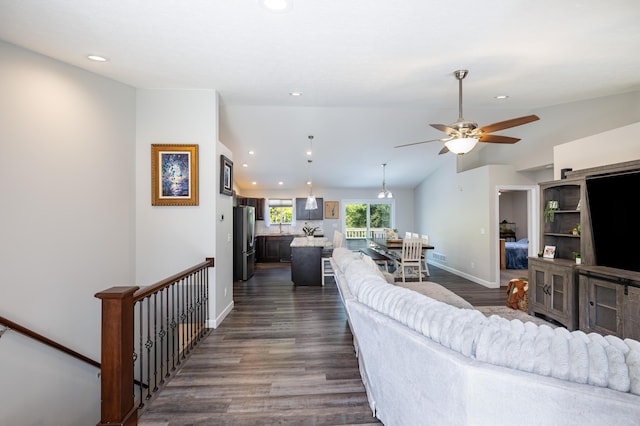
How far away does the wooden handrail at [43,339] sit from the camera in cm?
220

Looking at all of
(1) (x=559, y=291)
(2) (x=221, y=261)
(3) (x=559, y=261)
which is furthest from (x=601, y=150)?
(2) (x=221, y=261)

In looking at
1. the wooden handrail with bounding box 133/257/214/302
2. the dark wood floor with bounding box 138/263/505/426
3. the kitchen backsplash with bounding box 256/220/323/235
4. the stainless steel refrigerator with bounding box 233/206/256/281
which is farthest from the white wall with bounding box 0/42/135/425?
the kitchen backsplash with bounding box 256/220/323/235

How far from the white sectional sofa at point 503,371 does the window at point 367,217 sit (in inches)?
317

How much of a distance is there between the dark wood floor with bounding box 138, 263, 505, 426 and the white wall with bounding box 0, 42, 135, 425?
127 cm

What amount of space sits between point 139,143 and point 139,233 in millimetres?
1150

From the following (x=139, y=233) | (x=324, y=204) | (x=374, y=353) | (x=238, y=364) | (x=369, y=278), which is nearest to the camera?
(x=374, y=353)

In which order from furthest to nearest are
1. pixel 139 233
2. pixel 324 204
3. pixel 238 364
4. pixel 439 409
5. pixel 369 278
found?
pixel 324 204
pixel 139 233
pixel 238 364
pixel 369 278
pixel 439 409

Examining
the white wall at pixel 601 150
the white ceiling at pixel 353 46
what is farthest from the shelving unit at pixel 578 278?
the white ceiling at pixel 353 46

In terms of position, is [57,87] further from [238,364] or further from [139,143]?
[238,364]

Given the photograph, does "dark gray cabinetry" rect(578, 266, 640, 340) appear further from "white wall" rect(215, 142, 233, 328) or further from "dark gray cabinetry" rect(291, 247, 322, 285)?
"white wall" rect(215, 142, 233, 328)

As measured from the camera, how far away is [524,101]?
402 cm

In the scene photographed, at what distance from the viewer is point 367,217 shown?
9562 millimetres

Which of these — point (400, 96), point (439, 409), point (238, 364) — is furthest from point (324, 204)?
point (439, 409)

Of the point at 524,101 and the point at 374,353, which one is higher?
the point at 524,101
